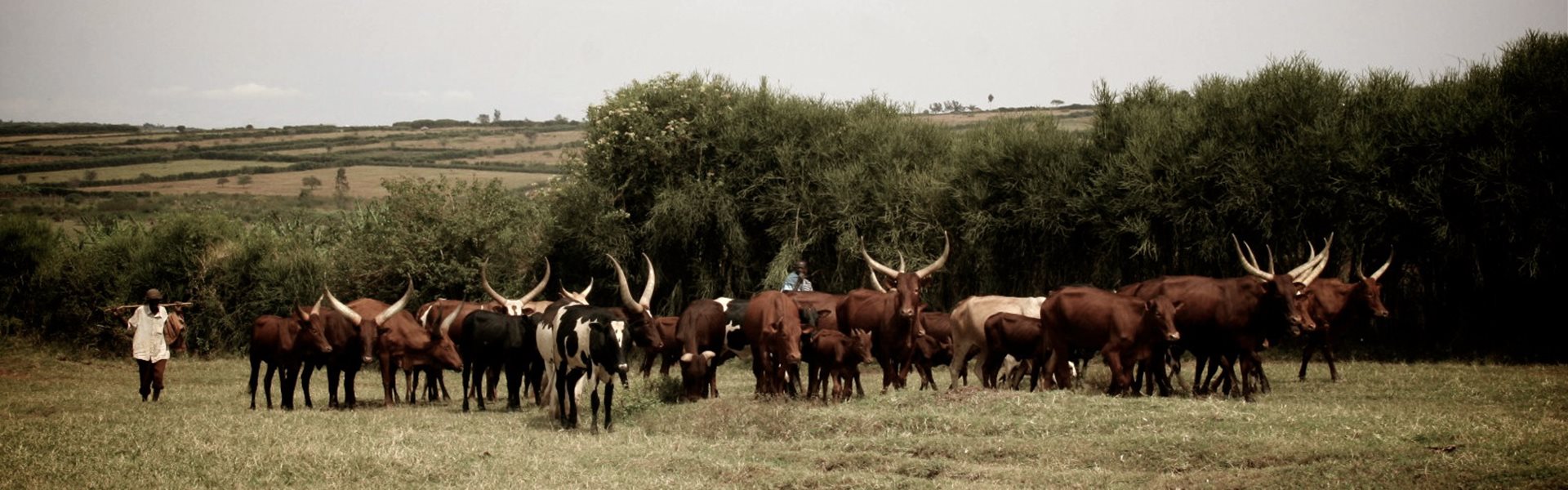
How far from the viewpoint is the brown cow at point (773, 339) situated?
1819 centimetres

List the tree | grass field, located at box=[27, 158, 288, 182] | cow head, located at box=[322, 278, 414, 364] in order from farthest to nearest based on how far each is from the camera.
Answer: the tree → grass field, located at box=[27, 158, 288, 182] → cow head, located at box=[322, 278, 414, 364]

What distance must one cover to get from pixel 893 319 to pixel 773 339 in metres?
2.03

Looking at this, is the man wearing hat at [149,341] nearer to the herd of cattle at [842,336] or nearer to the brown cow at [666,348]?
the herd of cattle at [842,336]

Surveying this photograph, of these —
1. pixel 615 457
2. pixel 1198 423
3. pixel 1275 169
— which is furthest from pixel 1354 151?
pixel 615 457

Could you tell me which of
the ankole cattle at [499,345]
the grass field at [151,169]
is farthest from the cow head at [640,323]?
the grass field at [151,169]

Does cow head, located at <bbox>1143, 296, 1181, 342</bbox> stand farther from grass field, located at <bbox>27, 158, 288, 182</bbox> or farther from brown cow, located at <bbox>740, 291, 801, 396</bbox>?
grass field, located at <bbox>27, 158, 288, 182</bbox>

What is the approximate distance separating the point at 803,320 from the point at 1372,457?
974cm

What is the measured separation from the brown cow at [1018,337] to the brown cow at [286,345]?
30.7 feet

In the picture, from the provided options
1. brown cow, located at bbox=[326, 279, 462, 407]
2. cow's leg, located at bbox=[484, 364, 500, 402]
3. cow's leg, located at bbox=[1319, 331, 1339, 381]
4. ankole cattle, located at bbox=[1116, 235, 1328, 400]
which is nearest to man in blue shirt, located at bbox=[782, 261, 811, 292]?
cow's leg, located at bbox=[484, 364, 500, 402]

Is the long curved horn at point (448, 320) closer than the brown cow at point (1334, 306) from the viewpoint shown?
No

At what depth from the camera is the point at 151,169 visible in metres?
70.9

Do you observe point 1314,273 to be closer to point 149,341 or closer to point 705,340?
point 705,340

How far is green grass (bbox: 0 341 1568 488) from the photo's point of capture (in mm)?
11805

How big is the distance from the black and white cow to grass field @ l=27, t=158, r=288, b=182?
52.9 meters
